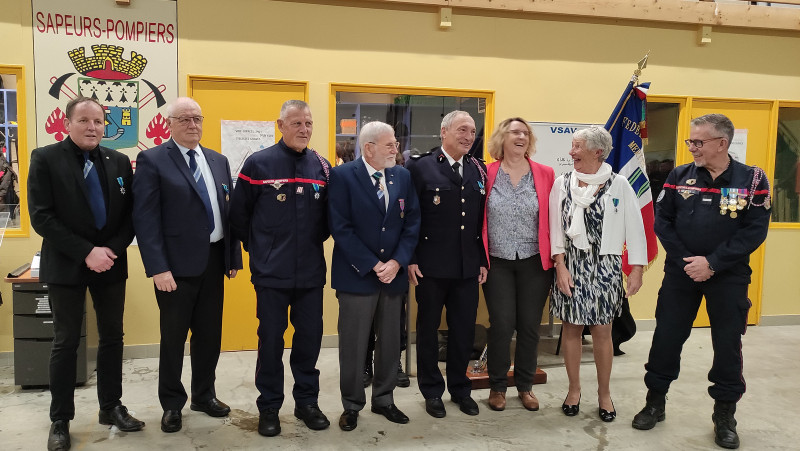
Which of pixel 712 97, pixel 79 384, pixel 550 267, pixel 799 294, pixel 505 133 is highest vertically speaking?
pixel 712 97

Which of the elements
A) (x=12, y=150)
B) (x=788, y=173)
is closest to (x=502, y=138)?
(x=12, y=150)

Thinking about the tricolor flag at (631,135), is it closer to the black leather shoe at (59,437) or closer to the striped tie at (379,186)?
the striped tie at (379,186)

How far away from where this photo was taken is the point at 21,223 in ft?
13.5

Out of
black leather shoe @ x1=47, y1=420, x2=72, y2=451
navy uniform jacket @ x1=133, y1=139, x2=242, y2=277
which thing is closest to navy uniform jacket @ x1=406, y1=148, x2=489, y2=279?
navy uniform jacket @ x1=133, y1=139, x2=242, y2=277

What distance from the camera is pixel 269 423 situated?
2941mm

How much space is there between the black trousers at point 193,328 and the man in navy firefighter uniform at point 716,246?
2.48 m

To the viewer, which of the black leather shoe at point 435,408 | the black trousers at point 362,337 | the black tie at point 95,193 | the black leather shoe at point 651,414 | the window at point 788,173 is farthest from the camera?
the window at point 788,173

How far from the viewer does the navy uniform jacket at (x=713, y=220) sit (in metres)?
2.83

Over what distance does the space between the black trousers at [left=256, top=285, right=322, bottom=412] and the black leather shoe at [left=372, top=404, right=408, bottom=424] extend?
41 centimetres

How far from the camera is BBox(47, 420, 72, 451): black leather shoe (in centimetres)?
272

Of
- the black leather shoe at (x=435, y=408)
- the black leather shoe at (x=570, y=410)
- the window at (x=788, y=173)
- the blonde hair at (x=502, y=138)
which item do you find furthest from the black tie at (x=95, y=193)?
the window at (x=788, y=173)

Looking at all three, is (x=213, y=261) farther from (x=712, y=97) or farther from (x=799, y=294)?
(x=799, y=294)

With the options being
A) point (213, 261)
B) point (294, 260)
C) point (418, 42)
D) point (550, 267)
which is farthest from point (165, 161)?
point (418, 42)

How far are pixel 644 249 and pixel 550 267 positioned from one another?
53 cm
